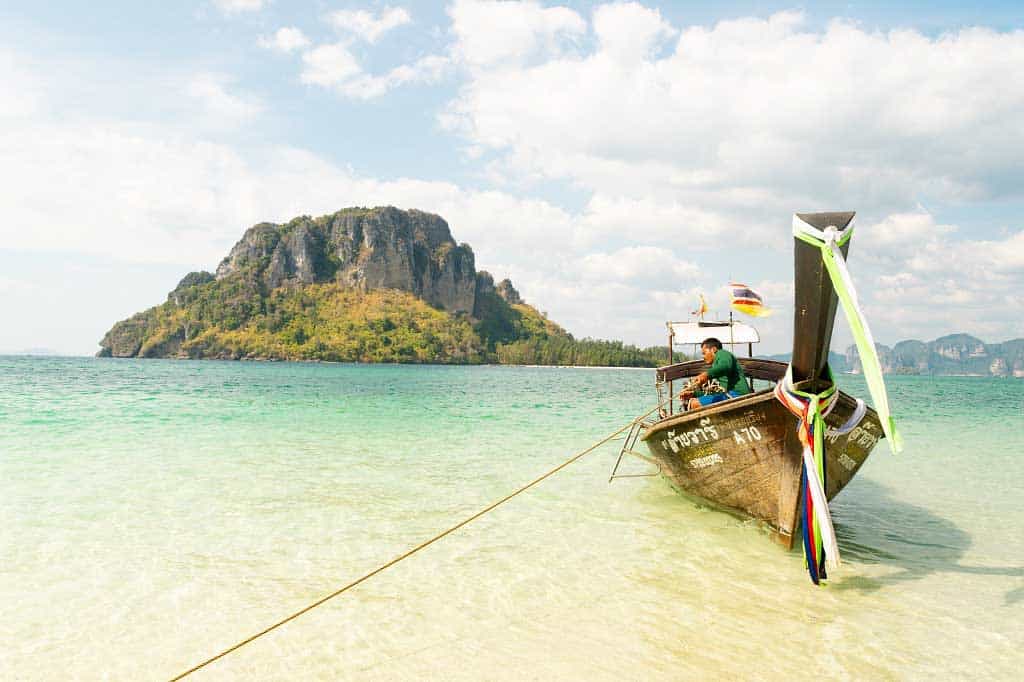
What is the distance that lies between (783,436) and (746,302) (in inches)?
190

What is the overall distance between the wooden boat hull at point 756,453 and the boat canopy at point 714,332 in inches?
202

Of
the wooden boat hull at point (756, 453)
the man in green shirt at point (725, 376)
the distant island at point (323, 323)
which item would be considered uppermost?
the distant island at point (323, 323)

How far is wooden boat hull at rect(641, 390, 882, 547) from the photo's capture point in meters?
6.80

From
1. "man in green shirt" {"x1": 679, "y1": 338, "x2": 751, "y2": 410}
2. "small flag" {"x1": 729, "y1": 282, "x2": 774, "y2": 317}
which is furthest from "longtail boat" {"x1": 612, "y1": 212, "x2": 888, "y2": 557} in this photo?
"small flag" {"x1": 729, "y1": 282, "x2": 774, "y2": 317}

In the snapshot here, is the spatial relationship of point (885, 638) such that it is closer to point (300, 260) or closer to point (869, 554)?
point (869, 554)

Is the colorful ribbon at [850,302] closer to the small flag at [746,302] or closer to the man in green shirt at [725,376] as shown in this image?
the man in green shirt at [725,376]

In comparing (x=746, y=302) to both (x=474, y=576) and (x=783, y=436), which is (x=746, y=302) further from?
(x=474, y=576)

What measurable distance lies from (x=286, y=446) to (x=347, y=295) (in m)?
184

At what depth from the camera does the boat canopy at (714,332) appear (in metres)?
13.4

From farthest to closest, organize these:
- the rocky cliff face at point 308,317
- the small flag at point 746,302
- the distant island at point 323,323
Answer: the rocky cliff face at point 308,317 → the distant island at point 323,323 → the small flag at point 746,302

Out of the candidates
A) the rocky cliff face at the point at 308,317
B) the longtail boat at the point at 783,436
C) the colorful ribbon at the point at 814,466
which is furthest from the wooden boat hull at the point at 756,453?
the rocky cliff face at the point at 308,317

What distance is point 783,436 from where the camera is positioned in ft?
22.4

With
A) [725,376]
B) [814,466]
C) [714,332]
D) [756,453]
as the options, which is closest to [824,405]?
[814,466]

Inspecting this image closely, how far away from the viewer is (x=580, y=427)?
2167cm
